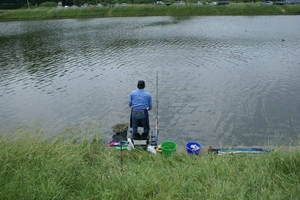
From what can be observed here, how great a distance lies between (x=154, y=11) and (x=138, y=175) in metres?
56.4

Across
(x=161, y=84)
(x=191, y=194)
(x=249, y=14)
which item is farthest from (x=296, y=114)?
(x=249, y=14)

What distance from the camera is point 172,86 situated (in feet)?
46.0

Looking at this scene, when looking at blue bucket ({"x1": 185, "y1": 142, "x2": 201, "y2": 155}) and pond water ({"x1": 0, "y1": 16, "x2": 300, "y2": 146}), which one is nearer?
blue bucket ({"x1": 185, "y1": 142, "x2": 201, "y2": 155})

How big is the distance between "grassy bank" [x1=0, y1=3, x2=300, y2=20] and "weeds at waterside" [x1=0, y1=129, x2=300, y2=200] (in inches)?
2097

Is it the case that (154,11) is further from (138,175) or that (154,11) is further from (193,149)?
(138,175)

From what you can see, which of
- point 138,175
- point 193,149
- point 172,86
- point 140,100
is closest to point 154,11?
Result: point 172,86

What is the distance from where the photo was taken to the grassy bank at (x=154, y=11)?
5331 centimetres

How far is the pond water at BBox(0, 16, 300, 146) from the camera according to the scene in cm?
994

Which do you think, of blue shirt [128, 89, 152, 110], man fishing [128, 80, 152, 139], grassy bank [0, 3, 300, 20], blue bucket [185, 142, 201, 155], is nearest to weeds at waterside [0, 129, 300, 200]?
blue bucket [185, 142, 201, 155]

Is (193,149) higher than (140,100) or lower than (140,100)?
lower

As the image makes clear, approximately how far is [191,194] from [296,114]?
767 centimetres

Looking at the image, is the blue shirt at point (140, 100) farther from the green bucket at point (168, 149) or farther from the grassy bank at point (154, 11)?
the grassy bank at point (154, 11)

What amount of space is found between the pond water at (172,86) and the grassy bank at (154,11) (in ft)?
101

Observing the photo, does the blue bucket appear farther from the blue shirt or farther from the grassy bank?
the grassy bank
